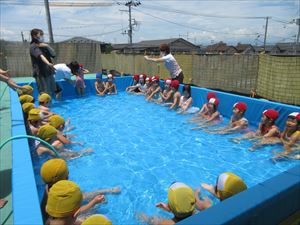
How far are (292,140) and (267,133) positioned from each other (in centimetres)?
56

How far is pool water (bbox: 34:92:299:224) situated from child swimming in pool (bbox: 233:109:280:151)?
0.18 m

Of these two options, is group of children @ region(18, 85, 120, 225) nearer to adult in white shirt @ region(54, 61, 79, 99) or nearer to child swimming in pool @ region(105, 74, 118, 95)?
adult in white shirt @ region(54, 61, 79, 99)

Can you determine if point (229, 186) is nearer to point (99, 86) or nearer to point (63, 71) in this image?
point (63, 71)

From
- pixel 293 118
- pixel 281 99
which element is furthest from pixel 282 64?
pixel 293 118

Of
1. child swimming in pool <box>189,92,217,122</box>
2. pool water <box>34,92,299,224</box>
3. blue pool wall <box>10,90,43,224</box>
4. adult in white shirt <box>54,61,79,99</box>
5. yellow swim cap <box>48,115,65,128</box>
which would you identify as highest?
adult in white shirt <box>54,61,79,99</box>

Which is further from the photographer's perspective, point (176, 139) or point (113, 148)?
point (176, 139)

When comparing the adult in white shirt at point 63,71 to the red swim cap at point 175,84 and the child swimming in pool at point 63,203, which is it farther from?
the child swimming in pool at point 63,203

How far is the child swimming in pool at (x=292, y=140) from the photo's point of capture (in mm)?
5062

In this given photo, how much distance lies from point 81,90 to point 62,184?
31.7 feet

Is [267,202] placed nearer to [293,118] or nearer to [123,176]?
[123,176]

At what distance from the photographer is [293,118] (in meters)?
5.08

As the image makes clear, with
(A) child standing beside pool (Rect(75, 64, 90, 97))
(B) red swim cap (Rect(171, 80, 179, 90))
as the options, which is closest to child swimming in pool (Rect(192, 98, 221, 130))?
(B) red swim cap (Rect(171, 80, 179, 90))

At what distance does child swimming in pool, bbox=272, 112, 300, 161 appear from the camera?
16.6ft

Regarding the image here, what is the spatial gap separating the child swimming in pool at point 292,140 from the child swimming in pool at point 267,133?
0.83ft
